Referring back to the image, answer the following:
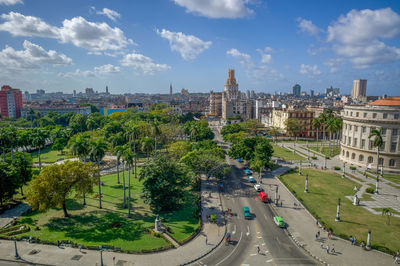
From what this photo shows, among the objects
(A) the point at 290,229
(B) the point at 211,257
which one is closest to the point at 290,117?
(A) the point at 290,229

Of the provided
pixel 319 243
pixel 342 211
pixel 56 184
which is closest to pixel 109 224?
Answer: pixel 56 184

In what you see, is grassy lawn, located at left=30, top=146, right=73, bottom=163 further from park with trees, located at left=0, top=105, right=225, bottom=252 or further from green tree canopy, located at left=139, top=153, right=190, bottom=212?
green tree canopy, located at left=139, top=153, right=190, bottom=212

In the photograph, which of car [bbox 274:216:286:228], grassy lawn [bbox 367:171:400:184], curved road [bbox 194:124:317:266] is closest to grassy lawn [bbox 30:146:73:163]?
curved road [bbox 194:124:317:266]

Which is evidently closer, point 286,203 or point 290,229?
point 290,229

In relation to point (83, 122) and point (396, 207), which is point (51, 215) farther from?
point (83, 122)

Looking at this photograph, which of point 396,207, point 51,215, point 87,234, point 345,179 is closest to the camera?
point 87,234

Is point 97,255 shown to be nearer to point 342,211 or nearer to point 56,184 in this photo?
point 56,184
